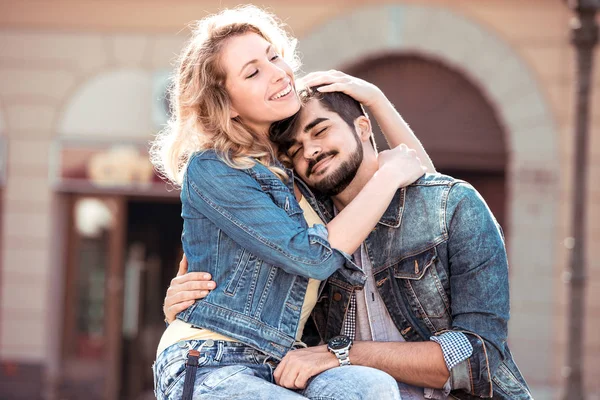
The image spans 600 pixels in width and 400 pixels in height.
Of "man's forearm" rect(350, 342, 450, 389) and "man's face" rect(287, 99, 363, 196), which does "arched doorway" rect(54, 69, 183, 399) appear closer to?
"man's face" rect(287, 99, 363, 196)

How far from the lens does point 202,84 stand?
10.5 ft

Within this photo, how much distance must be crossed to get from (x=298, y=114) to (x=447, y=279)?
Answer: 830 mm

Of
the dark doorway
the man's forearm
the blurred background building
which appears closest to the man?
the man's forearm

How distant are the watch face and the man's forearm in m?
0.03

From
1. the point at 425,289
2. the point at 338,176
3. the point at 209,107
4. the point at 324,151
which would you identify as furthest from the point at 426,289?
the point at 209,107

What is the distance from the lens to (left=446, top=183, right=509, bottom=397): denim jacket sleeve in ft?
9.80

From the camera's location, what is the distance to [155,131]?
10.1 metres

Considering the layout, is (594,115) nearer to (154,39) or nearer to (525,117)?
(525,117)

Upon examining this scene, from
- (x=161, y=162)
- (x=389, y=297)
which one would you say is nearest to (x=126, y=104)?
(x=161, y=162)

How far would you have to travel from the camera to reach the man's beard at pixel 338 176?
3.25 m

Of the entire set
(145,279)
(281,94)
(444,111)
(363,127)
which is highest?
(444,111)

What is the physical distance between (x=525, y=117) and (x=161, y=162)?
24.0 feet

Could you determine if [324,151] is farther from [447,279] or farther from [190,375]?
[190,375]

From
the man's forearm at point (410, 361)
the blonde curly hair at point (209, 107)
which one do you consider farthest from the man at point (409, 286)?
the blonde curly hair at point (209, 107)
